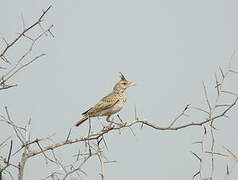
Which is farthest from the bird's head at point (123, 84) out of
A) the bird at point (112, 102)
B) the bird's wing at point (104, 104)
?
the bird's wing at point (104, 104)

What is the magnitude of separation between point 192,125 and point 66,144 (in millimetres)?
1149

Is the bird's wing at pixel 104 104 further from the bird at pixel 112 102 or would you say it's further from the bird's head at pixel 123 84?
the bird's head at pixel 123 84

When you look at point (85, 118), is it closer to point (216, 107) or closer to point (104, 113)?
point (104, 113)

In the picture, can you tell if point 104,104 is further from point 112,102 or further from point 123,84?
point 123,84

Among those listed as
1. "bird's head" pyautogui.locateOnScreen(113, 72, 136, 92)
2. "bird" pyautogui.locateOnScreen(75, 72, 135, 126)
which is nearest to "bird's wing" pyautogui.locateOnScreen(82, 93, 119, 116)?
"bird" pyautogui.locateOnScreen(75, 72, 135, 126)

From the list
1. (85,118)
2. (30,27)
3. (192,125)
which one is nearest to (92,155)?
(192,125)

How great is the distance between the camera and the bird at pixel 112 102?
10.9 metres

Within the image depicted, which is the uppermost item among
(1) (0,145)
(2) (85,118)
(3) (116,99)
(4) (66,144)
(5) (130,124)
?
(3) (116,99)

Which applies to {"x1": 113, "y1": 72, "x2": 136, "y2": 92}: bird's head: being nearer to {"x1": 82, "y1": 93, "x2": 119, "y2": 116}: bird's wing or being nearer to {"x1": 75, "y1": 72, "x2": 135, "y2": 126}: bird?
{"x1": 75, "y1": 72, "x2": 135, "y2": 126}: bird

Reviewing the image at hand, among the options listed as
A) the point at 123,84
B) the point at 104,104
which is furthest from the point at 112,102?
the point at 123,84

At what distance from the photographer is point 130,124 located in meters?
5.64

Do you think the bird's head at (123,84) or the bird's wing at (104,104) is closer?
the bird's wing at (104,104)

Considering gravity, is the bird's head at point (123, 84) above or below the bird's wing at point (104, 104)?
above

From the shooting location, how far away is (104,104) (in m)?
11.3
